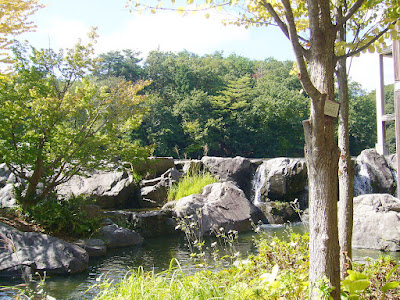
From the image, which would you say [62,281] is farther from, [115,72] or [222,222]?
[115,72]

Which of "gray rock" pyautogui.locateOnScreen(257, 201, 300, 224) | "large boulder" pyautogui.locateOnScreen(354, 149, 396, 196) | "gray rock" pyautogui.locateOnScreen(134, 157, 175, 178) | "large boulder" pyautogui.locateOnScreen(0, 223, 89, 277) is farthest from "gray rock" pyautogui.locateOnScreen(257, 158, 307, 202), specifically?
"large boulder" pyautogui.locateOnScreen(0, 223, 89, 277)

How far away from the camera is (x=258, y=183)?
12711 millimetres

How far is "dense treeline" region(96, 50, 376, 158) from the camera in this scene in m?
25.3

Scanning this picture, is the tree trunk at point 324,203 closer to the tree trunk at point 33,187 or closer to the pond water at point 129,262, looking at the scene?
the pond water at point 129,262

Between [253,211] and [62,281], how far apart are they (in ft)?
17.6

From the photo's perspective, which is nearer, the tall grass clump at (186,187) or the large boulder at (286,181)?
the tall grass clump at (186,187)

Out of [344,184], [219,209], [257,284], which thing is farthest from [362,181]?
[257,284]

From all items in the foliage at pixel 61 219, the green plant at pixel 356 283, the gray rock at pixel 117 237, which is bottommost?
the gray rock at pixel 117 237

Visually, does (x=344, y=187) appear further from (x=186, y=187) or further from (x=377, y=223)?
(x=186, y=187)

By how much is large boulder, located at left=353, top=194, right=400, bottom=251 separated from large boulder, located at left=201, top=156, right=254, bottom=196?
18.0ft

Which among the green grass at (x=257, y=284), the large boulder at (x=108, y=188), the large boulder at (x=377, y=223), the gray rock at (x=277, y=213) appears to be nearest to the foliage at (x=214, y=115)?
the large boulder at (x=108, y=188)

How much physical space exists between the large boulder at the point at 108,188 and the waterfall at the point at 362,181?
24.0ft

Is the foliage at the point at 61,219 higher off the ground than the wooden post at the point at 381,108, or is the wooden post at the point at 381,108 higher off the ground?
the wooden post at the point at 381,108

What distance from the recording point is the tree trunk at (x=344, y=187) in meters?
3.00
